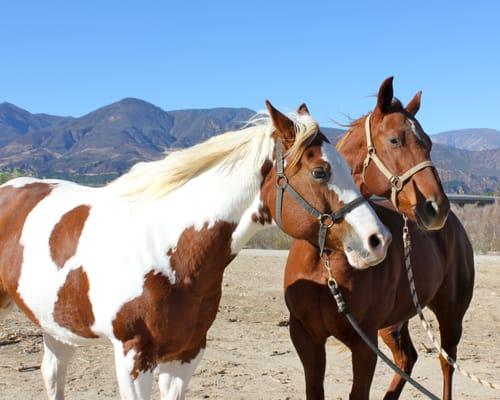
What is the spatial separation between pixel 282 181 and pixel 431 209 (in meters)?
1.07

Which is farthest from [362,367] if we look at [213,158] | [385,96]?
[385,96]

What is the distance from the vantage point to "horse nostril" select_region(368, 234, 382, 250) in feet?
8.49

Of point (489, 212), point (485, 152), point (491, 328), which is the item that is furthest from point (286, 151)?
point (485, 152)

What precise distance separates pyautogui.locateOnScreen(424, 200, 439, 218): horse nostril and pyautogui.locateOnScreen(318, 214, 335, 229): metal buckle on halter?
90 cm

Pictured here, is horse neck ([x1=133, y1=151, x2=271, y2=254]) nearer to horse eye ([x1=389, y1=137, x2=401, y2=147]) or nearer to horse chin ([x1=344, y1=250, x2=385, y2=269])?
horse chin ([x1=344, y1=250, x2=385, y2=269])

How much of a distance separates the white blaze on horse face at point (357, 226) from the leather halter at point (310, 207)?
0.02 meters

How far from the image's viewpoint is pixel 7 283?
3439mm

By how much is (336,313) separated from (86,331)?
1.36m

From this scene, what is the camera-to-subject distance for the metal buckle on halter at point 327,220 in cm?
265

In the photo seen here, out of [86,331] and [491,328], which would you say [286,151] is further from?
[491,328]

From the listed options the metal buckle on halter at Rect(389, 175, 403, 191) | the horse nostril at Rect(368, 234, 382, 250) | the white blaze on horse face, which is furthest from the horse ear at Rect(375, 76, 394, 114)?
the horse nostril at Rect(368, 234, 382, 250)

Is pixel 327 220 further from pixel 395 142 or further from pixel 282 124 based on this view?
pixel 395 142

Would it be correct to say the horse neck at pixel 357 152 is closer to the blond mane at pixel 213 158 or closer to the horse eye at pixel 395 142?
the horse eye at pixel 395 142

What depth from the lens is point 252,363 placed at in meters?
5.72
